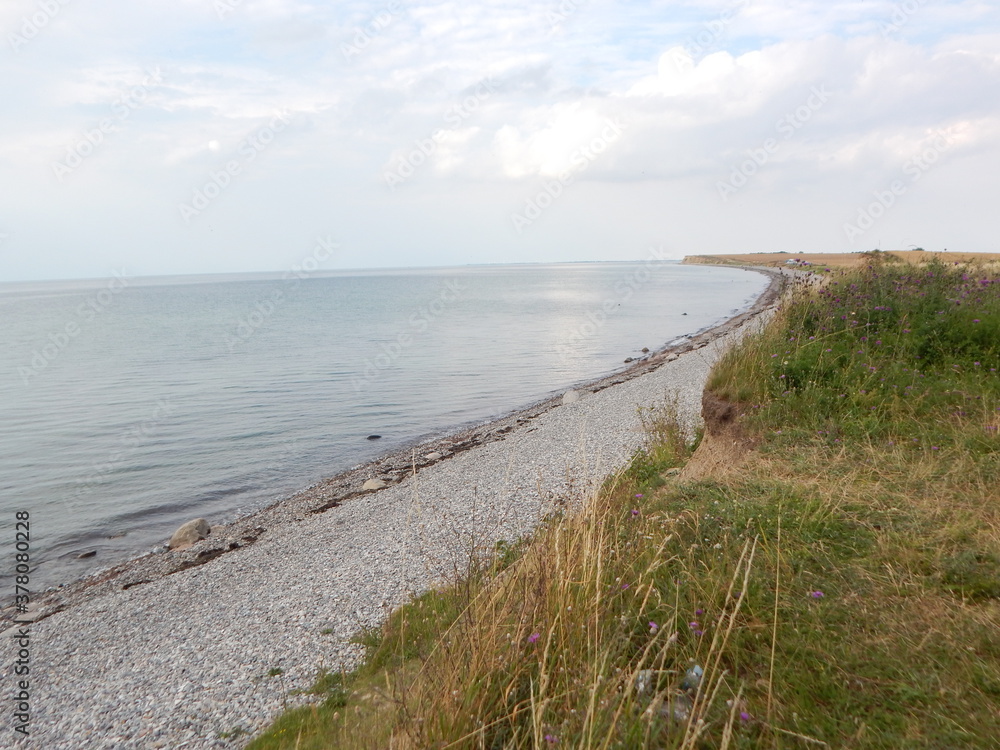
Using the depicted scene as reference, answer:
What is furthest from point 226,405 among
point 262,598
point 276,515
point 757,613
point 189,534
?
point 757,613

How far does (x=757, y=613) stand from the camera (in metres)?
4.17

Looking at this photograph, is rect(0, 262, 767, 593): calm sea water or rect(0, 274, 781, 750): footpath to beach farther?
rect(0, 262, 767, 593): calm sea water

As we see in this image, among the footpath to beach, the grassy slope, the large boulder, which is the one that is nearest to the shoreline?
the footpath to beach

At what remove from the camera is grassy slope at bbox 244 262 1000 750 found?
129 inches

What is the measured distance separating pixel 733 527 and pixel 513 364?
1148 inches

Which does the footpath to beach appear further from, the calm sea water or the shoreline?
the calm sea water

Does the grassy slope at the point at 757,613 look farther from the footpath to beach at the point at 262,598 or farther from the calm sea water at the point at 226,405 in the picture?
the calm sea water at the point at 226,405

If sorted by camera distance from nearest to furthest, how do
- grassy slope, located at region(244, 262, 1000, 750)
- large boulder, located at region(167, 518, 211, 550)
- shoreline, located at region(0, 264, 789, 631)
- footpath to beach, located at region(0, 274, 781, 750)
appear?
grassy slope, located at region(244, 262, 1000, 750)
footpath to beach, located at region(0, 274, 781, 750)
shoreline, located at region(0, 264, 789, 631)
large boulder, located at region(167, 518, 211, 550)

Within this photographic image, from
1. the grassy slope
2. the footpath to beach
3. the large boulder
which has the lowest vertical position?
the large boulder

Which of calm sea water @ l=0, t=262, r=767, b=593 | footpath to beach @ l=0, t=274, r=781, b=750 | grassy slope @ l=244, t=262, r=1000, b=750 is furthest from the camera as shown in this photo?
calm sea water @ l=0, t=262, r=767, b=593

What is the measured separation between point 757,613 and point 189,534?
12273 millimetres

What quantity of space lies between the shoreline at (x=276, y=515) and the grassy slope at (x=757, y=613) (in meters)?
2.39

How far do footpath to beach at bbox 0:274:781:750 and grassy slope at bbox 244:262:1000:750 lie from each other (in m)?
1.10

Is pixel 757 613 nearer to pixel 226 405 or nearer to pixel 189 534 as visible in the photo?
pixel 189 534
